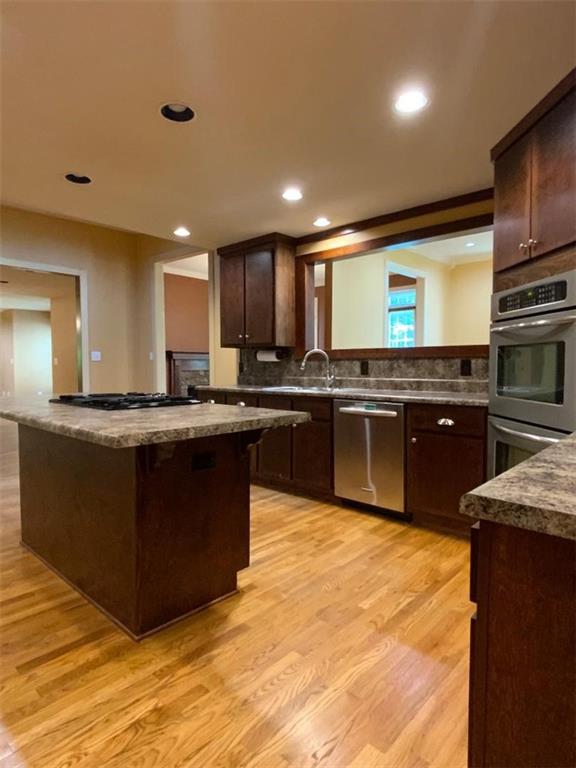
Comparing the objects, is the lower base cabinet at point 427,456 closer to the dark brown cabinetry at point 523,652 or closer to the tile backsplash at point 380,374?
the tile backsplash at point 380,374

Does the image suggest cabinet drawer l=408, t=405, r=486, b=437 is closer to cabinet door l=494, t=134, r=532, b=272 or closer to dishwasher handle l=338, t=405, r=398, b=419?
dishwasher handle l=338, t=405, r=398, b=419

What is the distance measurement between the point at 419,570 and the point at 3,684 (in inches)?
72.6

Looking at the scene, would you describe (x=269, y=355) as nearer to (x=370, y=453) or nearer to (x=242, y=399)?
(x=242, y=399)

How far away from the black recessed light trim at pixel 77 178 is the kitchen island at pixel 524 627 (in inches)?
123

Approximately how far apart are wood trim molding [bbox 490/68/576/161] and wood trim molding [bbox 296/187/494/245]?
2.15ft

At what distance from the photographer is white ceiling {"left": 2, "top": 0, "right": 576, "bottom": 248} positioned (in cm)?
155

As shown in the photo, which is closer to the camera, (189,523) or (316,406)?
(189,523)

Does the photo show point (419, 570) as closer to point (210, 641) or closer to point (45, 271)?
→ point (210, 641)

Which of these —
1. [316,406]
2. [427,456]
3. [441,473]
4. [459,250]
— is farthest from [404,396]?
[459,250]

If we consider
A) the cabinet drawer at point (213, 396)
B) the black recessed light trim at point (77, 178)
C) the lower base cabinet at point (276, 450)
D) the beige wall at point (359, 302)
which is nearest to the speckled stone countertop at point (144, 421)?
the lower base cabinet at point (276, 450)

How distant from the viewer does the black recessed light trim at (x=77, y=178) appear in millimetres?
2828

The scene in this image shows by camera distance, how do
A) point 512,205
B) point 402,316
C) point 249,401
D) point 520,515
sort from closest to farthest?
1. point 520,515
2. point 512,205
3. point 249,401
4. point 402,316

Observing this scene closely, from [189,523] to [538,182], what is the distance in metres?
2.23

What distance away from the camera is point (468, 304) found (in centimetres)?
681
